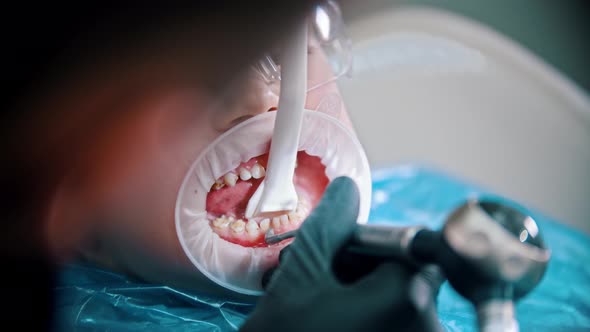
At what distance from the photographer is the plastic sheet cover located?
0.65 m

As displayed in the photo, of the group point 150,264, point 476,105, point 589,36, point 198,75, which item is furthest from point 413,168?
point 198,75

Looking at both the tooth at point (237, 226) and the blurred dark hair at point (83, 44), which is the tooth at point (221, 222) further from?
the blurred dark hair at point (83, 44)

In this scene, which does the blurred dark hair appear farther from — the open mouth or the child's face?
the open mouth

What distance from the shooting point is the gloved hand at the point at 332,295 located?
44 cm

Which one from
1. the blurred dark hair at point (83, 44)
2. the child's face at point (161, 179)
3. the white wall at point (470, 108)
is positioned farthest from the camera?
the white wall at point (470, 108)

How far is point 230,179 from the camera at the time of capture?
2.10ft

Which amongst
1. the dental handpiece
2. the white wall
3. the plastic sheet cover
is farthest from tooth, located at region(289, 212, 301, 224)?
the white wall

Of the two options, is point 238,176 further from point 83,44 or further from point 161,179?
point 83,44

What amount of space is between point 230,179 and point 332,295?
237 millimetres

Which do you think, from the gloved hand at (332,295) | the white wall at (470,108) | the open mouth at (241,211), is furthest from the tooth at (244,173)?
the white wall at (470,108)

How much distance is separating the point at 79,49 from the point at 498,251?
0.34 meters

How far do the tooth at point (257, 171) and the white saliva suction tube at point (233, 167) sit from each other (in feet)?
0.12

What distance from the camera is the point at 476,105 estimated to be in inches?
52.8

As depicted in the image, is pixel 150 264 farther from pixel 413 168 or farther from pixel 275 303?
pixel 413 168
